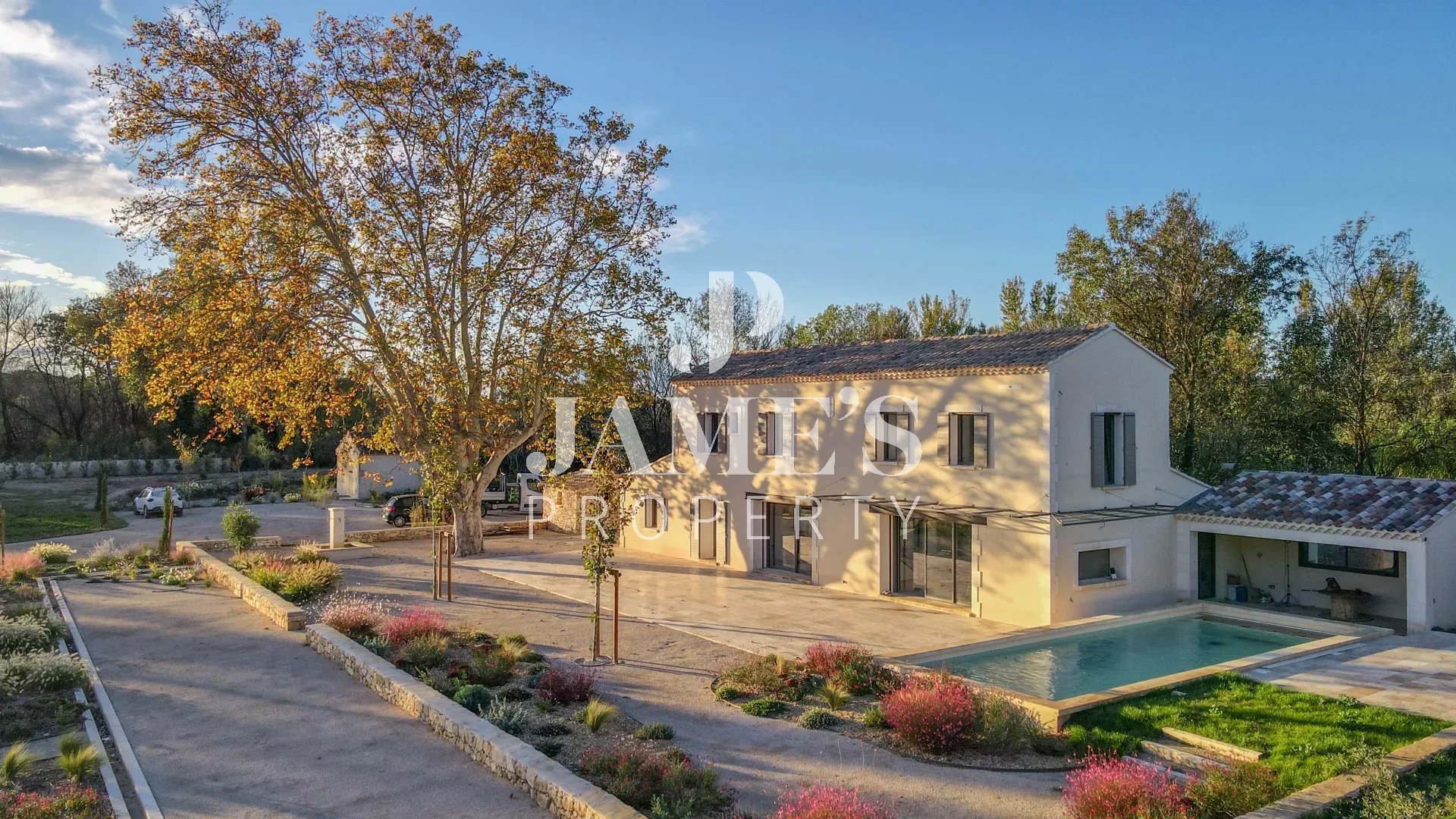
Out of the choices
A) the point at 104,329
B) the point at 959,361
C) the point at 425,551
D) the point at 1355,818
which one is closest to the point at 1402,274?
the point at 959,361

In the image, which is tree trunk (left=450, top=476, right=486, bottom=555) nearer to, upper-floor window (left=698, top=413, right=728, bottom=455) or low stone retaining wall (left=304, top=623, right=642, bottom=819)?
upper-floor window (left=698, top=413, right=728, bottom=455)

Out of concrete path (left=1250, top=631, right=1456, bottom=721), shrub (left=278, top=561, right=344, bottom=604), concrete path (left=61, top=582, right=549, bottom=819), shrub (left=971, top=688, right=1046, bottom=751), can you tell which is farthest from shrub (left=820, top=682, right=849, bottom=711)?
shrub (left=278, top=561, right=344, bottom=604)

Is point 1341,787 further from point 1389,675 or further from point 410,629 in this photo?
point 410,629

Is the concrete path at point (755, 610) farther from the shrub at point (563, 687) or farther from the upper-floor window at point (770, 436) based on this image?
the shrub at point (563, 687)

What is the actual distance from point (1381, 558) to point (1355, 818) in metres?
13.0

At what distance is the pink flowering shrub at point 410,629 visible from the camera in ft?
41.8

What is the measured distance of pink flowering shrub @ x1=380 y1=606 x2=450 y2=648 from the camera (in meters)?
12.7

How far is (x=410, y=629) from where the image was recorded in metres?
12.9

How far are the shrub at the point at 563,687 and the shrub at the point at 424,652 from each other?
5.83 ft

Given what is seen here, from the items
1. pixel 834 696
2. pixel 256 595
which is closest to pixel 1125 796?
pixel 834 696

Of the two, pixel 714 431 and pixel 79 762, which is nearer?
pixel 79 762

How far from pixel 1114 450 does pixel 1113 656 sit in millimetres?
5162

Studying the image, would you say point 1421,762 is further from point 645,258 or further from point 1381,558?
point 645,258

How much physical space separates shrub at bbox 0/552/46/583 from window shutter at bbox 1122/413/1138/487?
23.8 m
